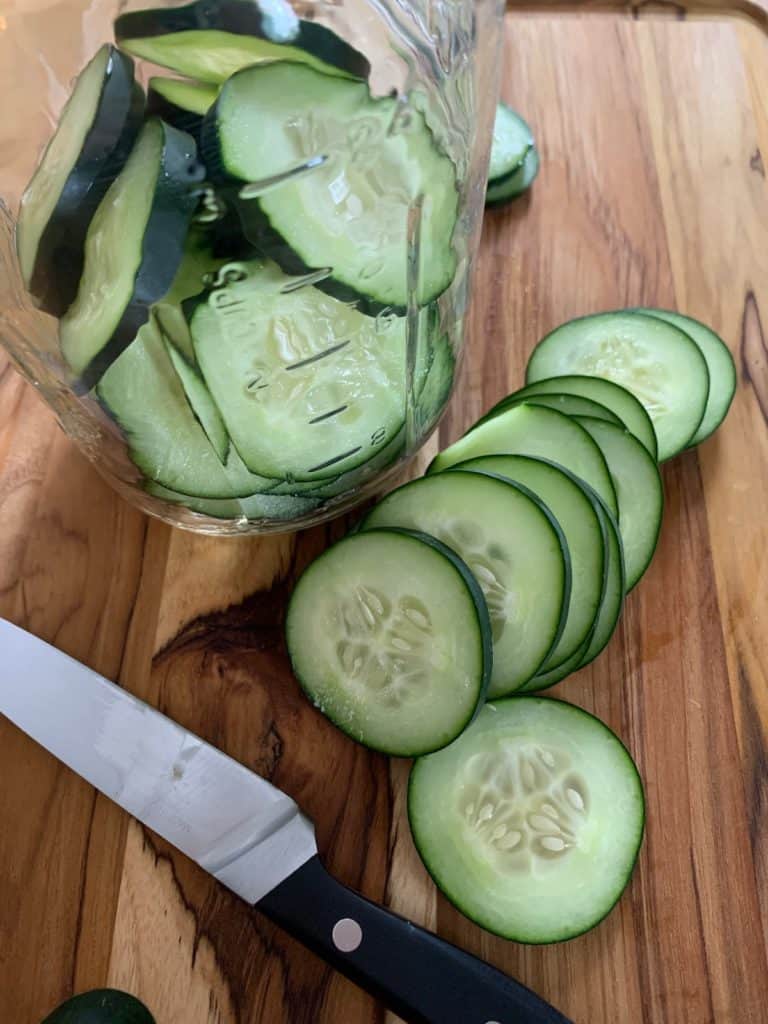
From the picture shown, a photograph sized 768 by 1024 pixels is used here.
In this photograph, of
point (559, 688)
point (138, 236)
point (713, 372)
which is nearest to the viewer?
point (138, 236)

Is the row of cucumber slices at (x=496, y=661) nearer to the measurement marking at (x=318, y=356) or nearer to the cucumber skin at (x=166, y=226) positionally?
the measurement marking at (x=318, y=356)

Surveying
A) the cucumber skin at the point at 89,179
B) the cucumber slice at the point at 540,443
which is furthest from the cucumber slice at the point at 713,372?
the cucumber skin at the point at 89,179

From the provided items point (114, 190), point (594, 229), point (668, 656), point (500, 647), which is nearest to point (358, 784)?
point (500, 647)

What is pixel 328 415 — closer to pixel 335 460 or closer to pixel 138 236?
pixel 335 460

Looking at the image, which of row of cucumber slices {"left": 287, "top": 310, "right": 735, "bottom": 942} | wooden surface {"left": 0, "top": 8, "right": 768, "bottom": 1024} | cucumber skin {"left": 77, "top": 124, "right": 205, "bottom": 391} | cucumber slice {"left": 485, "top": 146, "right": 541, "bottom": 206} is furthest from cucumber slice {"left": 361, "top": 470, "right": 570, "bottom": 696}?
cucumber slice {"left": 485, "top": 146, "right": 541, "bottom": 206}

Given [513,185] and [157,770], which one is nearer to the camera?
[157,770]

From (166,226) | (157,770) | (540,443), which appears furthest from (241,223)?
(157,770)
